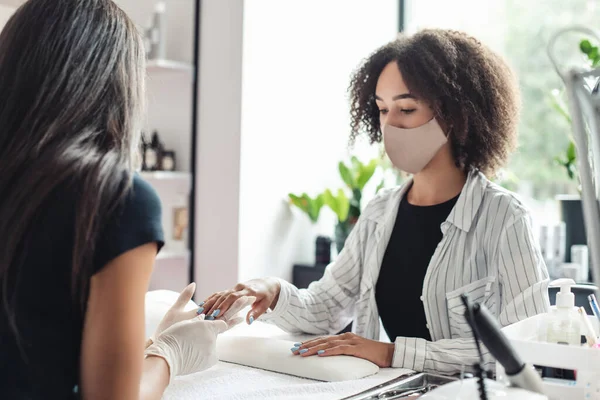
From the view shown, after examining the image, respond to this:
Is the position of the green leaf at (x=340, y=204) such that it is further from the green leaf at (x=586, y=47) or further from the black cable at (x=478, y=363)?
the black cable at (x=478, y=363)

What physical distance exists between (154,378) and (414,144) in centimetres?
93

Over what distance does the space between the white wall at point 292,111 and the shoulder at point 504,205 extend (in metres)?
1.61

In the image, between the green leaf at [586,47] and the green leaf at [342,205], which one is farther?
the green leaf at [342,205]

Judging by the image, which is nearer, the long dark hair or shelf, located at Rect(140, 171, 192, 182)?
the long dark hair

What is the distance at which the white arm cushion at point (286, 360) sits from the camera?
4.48 feet

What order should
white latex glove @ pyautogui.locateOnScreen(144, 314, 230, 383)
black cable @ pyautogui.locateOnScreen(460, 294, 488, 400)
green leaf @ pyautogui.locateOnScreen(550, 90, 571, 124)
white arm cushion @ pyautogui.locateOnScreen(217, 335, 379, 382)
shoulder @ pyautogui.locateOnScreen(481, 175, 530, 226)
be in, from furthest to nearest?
green leaf @ pyautogui.locateOnScreen(550, 90, 571, 124)
shoulder @ pyautogui.locateOnScreen(481, 175, 530, 226)
white arm cushion @ pyautogui.locateOnScreen(217, 335, 379, 382)
white latex glove @ pyautogui.locateOnScreen(144, 314, 230, 383)
black cable @ pyautogui.locateOnScreen(460, 294, 488, 400)

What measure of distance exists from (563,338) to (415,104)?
0.78 m

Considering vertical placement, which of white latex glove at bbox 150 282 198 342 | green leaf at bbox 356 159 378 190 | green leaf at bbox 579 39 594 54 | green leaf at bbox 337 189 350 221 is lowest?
white latex glove at bbox 150 282 198 342

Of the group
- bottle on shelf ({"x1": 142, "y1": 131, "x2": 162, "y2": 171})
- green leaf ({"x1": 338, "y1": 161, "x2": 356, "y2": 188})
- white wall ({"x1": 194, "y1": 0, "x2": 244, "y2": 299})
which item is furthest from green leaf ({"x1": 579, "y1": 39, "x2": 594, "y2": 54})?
bottle on shelf ({"x1": 142, "y1": 131, "x2": 162, "y2": 171})

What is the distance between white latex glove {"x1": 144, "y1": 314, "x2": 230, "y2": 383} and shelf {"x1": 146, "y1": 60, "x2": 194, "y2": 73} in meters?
2.15

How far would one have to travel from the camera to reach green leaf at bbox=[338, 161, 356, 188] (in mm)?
3303

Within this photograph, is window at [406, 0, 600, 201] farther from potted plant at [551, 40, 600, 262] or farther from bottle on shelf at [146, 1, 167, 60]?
bottle on shelf at [146, 1, 167, 60]

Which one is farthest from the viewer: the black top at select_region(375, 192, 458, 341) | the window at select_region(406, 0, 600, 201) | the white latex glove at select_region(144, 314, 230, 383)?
the window at select_region(406, 0, 600, 201)

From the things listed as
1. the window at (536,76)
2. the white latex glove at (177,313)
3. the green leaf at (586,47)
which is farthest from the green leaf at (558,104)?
the white latex glove at (177,313)
